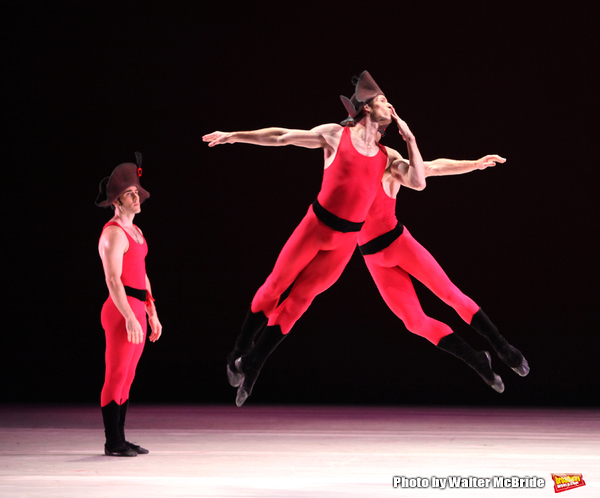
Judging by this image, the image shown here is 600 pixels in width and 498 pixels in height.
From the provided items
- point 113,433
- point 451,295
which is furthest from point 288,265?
point 113,433

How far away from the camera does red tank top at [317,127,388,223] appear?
3312 mm

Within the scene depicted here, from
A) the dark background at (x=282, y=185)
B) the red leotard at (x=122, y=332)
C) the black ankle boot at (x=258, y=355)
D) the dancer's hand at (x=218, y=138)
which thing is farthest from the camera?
the dark background at (x=282, y=185)

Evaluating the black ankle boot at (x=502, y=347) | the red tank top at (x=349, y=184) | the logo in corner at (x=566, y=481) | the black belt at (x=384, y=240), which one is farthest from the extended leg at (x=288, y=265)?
the logo in corner at (x=566, y=481)

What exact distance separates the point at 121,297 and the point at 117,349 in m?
0.28

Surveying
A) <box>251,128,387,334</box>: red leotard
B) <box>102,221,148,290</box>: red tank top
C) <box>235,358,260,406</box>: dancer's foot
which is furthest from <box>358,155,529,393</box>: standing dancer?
<box>102,221,148,290</box>: red tank top

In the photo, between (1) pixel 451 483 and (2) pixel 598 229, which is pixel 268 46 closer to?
(2) pixel 598 229

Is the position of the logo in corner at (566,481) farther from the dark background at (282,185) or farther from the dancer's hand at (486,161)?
the dark background at (282,185)

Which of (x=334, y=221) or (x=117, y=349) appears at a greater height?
(x=334, y=221)

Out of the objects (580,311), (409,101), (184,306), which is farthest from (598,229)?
(184,306)

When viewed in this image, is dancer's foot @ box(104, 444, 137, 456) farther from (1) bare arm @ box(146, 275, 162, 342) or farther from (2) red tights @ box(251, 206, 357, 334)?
(2) red tights @ box(251, 206, 357, 334)

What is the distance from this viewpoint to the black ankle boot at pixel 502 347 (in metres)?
3.39

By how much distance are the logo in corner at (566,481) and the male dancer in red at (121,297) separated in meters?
1.98

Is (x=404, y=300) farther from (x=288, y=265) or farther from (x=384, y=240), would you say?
(x=288, y=265)

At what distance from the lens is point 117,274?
3.57 meters
